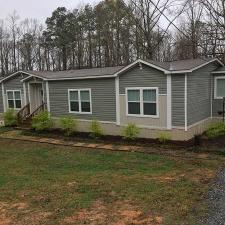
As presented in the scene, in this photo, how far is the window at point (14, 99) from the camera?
19922 mm

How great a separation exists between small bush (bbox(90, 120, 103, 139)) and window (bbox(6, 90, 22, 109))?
21.9 ft

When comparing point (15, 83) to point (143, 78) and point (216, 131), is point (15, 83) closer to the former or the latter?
point (143, 78)

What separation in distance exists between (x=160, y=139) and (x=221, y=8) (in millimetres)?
16248

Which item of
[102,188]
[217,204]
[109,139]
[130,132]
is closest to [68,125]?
[109,139]

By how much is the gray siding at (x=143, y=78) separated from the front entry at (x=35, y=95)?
6840 mm

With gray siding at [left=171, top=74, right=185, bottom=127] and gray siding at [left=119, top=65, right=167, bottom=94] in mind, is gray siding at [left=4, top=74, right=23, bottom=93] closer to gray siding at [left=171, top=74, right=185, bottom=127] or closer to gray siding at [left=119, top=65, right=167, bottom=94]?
gray siding at [left=119, top=65, right=167, bottom=94]

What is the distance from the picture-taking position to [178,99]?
13094 millimetres

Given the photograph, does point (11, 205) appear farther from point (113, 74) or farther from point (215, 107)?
point (215, 107)

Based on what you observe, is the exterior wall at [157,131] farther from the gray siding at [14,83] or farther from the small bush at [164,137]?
the gray siding at [14,83]

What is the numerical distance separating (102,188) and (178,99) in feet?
20.9

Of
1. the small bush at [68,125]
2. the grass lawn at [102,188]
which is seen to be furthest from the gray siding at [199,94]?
the small bush at [68,125]

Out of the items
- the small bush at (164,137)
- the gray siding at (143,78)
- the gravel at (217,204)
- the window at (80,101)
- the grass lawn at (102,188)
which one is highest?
the gray siding at (143,78)

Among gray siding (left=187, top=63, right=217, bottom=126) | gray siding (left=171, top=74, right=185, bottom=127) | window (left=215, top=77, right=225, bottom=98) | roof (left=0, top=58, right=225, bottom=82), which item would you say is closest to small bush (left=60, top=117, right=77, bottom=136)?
roof (left=0, top=58, right=225, bottom=82)

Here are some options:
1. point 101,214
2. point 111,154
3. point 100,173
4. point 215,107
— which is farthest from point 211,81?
point 101,214
